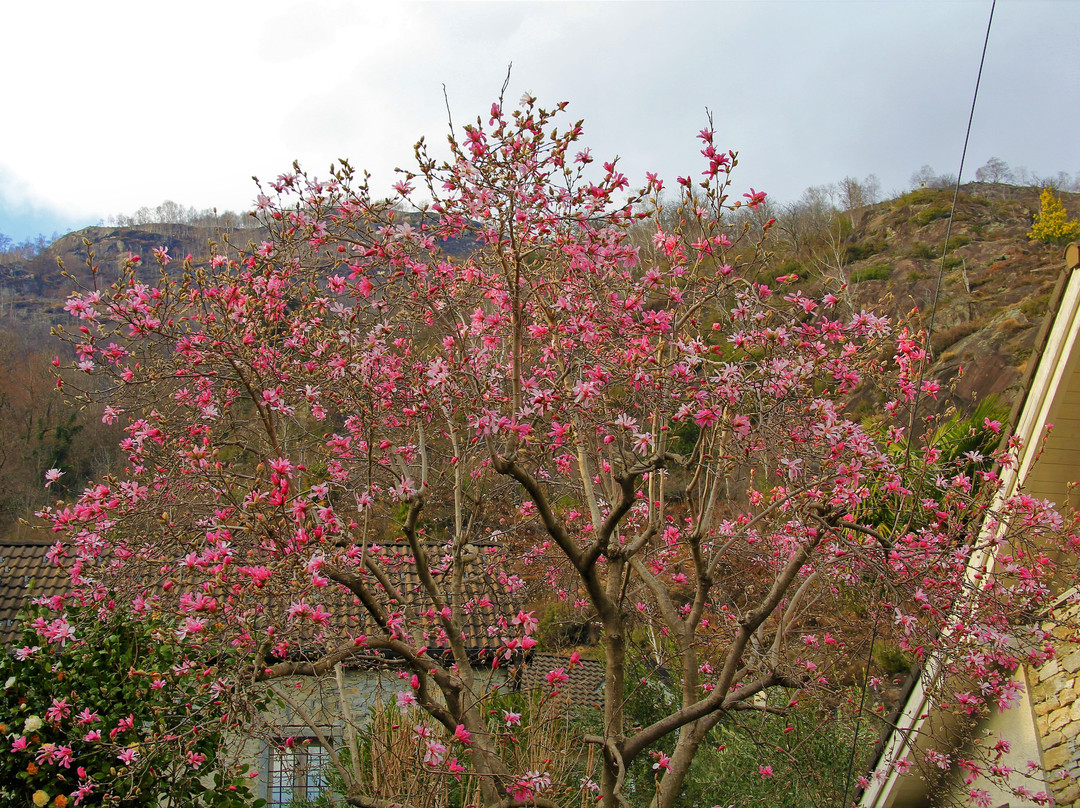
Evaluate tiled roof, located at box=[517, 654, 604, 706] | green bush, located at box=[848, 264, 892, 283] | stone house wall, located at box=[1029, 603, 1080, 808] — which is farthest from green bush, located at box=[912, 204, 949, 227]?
stone house wall, located at box=[1029, 603, 1080, 808]

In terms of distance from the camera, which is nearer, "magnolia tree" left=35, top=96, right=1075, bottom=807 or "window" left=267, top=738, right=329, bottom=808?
"magnolia tree" left=35, top=96, right=1075, bottom=807

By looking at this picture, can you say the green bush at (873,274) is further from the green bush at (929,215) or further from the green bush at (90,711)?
the green bush at (90,711)

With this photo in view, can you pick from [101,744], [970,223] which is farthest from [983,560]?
[970,223]

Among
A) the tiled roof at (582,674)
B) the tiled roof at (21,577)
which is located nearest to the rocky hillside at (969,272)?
the tiled roof at (582,674)

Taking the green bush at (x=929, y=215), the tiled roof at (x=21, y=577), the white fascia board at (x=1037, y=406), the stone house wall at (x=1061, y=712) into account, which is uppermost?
the green bush at (x=929, y=215)

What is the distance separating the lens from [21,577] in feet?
34.9

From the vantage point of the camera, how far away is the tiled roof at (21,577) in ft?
33.7

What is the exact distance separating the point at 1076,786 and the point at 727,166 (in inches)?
197

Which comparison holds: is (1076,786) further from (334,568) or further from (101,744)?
(101,744)

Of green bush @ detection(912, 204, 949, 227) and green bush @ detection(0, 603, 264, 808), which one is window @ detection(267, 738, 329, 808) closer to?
green bush @ detection(0, 603, 264, 808)

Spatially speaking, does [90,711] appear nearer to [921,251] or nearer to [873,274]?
[873,274]

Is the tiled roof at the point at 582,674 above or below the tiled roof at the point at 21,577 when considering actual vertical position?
below

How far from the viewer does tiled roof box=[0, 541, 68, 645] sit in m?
10.3

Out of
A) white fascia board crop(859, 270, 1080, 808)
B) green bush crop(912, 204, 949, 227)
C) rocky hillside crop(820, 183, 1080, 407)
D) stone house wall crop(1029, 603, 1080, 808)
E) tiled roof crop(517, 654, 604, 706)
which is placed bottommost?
tiled roof crop(517, 654, 604, 706)
